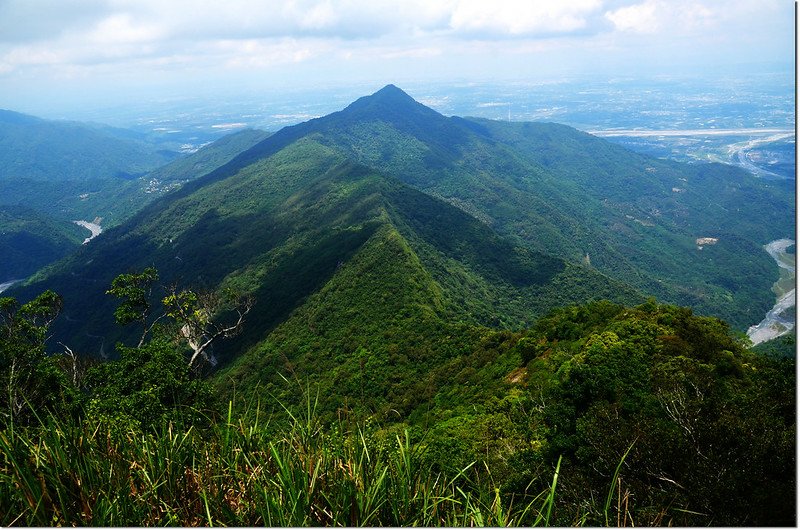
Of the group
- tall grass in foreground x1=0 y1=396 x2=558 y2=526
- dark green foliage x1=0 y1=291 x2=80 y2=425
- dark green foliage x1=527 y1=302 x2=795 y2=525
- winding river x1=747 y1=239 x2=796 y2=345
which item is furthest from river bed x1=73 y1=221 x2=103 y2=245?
winding river x1=747 y1=239 x2=796 y2=345

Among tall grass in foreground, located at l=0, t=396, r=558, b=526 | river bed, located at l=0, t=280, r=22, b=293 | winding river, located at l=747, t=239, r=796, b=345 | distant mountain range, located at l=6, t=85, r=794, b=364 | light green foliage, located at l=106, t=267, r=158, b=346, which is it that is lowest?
winding river, located at l=747, t=239, r=796, b=345

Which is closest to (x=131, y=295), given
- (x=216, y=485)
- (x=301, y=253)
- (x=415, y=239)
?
(x=216, y=485)

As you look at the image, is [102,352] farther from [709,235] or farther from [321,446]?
[709,235]

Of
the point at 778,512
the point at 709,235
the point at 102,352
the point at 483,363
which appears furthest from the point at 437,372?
the point at 709,235

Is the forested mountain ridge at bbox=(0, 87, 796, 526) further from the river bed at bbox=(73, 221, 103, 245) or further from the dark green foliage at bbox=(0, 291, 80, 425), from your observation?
the river bed at bbox=(73, 221, 103, 245)

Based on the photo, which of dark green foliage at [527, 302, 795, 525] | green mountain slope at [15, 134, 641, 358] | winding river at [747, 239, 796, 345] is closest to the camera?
dark green foliage at [527, 302, 795, 525]

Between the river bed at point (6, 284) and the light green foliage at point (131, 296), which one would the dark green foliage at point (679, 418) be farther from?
the river bed at point (6, 284)
